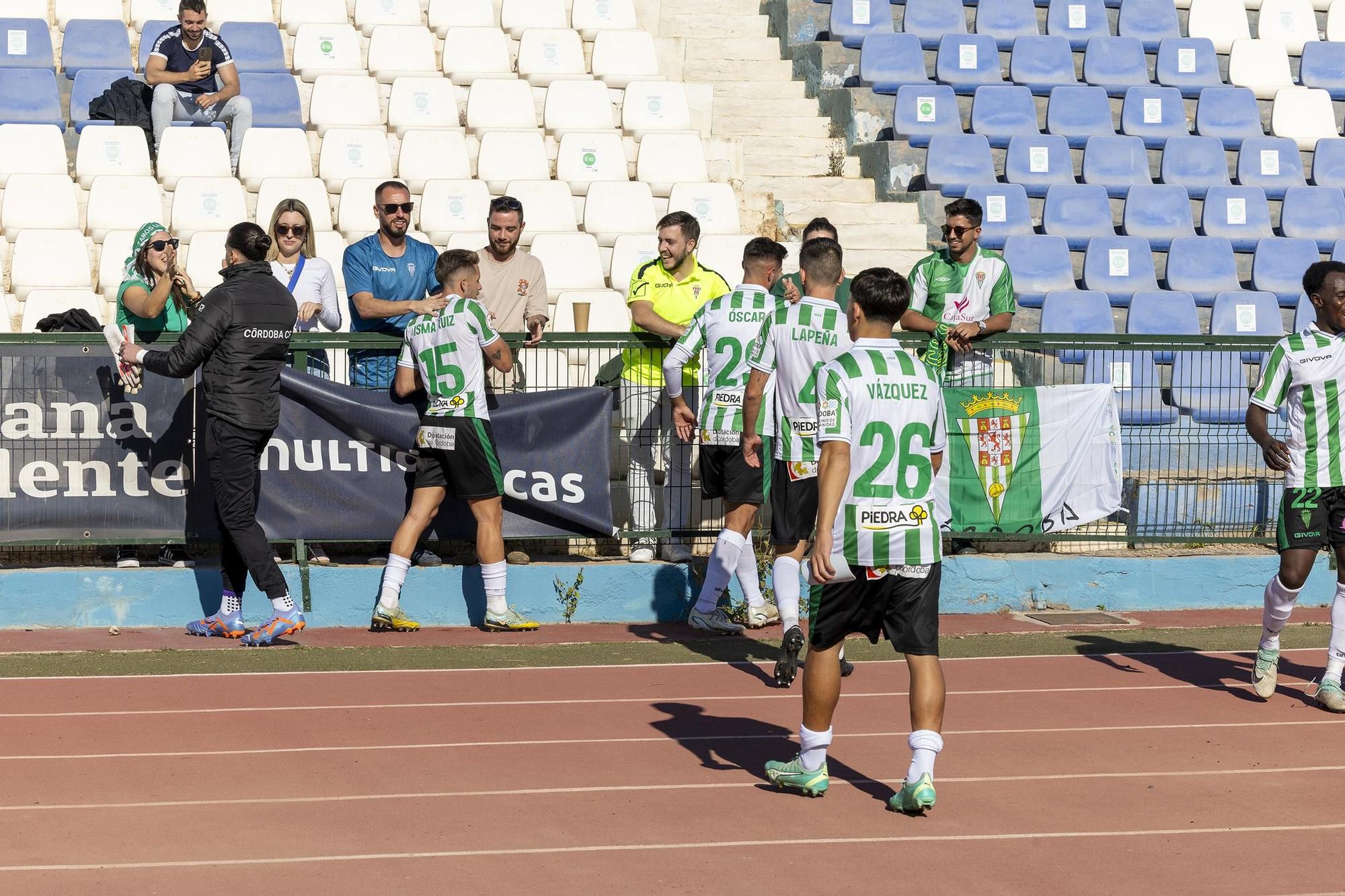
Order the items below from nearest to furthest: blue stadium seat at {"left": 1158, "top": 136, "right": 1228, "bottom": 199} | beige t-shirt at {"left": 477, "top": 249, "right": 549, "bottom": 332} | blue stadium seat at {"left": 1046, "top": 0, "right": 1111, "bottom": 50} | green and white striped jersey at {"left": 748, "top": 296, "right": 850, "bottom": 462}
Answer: green and white striped jersey at {"left": 748, "top": 296, "right": 850, "bottom": 462} → beige t-shirt at {"left": 477, "top": 249, "right": 549, "bottom": 332} → blue stadium seat at {"left": 1158, "top": 136, "right": 1228, "bottom": 199} → blue stadium seat at {"left": 1046, "top": 0, "right": 1111, "bottom": 50}

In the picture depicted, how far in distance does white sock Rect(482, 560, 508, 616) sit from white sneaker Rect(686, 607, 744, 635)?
1084 millimetres

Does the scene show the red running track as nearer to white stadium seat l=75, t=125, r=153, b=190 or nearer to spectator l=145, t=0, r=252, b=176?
white stadium seat l=75, t=125, r=153, b=190

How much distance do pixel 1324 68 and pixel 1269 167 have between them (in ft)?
8.14

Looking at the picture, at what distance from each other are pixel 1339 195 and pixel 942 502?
8.05 metres

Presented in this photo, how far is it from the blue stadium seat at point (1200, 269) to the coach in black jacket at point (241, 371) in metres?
8.97

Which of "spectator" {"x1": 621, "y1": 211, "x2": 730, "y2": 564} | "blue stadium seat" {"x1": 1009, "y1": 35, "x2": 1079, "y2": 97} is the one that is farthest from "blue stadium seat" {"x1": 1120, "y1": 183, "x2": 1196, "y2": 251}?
"spectator" {"x1": 621, "y1": 211, "x2": 730, "y2": 564}

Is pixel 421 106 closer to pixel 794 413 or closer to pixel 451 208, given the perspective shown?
pixel 451 208

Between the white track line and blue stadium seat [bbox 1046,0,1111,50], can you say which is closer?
the white track line

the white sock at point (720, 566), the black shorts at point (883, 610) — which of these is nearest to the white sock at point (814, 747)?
the black shorts at point (883, 610)

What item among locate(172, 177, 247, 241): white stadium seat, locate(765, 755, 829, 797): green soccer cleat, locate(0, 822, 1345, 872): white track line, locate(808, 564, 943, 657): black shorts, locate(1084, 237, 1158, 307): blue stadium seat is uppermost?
locate(172, 177, 247, 241): white stadium seat

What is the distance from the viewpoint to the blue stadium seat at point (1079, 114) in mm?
15602

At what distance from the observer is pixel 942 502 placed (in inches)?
385

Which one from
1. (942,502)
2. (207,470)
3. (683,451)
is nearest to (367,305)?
(207,470)

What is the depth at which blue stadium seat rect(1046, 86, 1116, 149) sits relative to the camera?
15.6m
